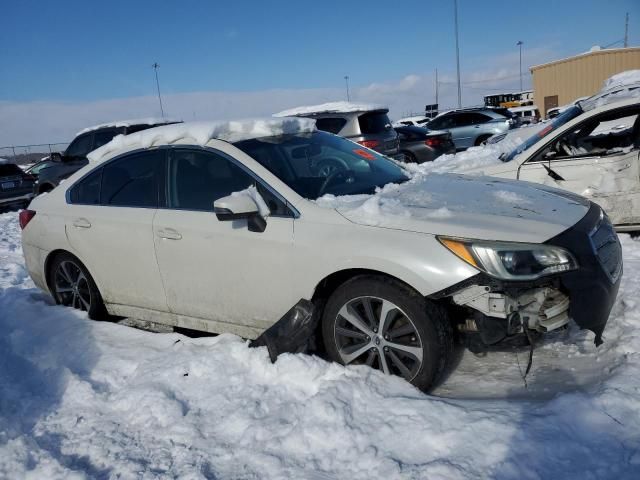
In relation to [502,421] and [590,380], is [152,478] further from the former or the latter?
[590,380]

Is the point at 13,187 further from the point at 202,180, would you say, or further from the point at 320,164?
the point at 320,164

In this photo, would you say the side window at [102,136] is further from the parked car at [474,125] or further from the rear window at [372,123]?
the parked car at [474,125]

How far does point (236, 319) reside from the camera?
11.9ft

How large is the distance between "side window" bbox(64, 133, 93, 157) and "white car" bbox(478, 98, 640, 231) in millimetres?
8545

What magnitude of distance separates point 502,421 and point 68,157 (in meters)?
11.3

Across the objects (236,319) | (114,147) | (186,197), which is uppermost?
(114,147)

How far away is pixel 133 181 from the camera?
4172mm

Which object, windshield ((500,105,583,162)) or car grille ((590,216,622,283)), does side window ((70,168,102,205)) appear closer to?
car grille ((590,216,622,283))

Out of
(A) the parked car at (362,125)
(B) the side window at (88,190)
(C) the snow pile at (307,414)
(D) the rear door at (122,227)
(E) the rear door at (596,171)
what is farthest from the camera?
(A) the parked car at (362,125)

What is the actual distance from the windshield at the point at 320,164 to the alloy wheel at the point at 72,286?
1.94 metres

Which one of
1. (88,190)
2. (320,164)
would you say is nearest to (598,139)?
(320,164)

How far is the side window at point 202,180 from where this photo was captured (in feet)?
11.9

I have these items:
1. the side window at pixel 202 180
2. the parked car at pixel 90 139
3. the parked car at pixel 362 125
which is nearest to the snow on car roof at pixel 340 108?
the parked car at pixel 362 125

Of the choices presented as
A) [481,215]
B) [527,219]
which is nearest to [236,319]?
[481,215]
